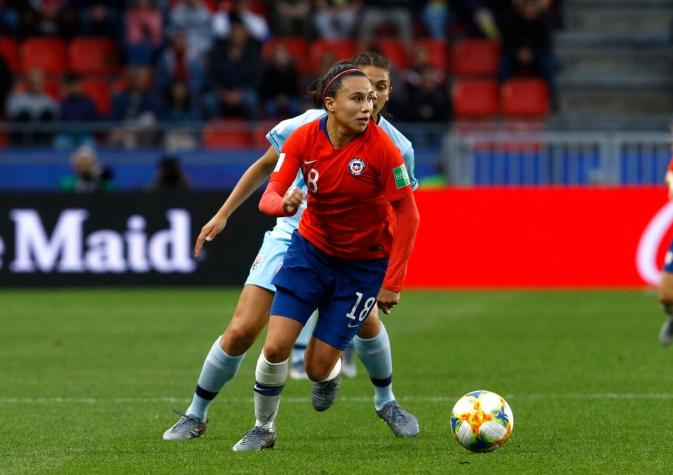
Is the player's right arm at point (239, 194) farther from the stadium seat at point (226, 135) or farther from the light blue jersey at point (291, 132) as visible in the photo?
the stadium seat at point (226, 135)

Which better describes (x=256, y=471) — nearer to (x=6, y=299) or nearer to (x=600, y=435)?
(x=600, y=435)

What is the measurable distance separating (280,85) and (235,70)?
72cm

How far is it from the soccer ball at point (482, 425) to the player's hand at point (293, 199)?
145 centimetres

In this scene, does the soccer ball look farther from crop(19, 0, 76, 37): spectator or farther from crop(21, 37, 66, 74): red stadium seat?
crop(19, 0, 76, 37): spectator

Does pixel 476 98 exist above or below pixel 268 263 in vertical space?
below

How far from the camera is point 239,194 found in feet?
25.4

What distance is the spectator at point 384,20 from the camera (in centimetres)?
2334

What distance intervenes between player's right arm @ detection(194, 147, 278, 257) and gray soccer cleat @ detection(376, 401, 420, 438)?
135 cm

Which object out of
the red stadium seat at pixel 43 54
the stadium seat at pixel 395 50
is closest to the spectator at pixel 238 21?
the stadium seat at pixel 395 50

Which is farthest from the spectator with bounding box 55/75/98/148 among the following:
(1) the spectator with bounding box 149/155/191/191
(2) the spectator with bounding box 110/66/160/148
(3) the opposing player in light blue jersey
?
(3) the opposing player in light blue jersey

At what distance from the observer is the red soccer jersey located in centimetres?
720

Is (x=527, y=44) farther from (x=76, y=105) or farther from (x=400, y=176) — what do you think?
(x=400, y=176)

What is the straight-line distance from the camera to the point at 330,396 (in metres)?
7.88

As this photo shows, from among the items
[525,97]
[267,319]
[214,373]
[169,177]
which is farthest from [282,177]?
[525,97]
